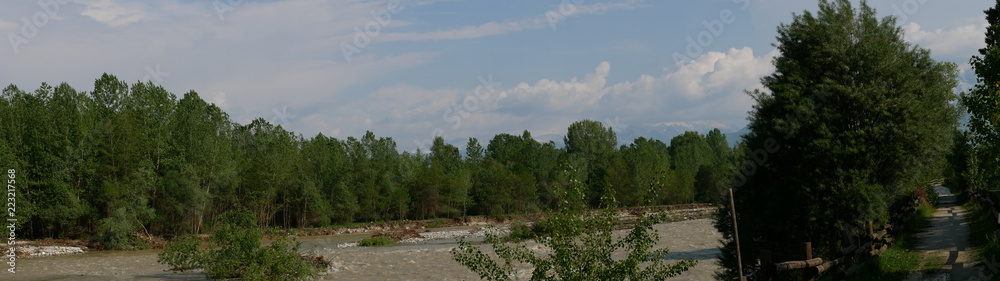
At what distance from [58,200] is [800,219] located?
196 feet

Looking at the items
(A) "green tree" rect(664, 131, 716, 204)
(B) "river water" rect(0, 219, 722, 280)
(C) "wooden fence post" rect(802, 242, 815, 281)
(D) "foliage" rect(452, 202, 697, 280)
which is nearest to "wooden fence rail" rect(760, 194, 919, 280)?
(C) "wooden fence post" rect(802, 242, 815, 281)

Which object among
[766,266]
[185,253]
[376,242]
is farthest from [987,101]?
[376,242]

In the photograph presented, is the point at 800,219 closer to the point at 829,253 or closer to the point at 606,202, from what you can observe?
the point at 829,253

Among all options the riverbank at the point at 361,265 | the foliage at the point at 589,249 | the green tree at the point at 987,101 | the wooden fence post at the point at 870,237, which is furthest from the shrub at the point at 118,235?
the green tree at the point at 987,101

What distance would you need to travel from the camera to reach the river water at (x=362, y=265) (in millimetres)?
29859

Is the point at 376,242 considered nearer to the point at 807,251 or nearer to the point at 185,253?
the point at 185,253

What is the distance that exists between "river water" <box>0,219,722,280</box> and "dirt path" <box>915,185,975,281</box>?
7.42 m

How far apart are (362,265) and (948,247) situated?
26.1m

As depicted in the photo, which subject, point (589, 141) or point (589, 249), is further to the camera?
point (589, 141)

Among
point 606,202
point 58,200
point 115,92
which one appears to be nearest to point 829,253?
point 606,202

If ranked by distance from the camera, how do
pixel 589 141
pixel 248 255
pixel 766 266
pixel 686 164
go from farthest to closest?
pixel 686 164 < pixel 589 141 < pixel 248 255 < pixel 766 266

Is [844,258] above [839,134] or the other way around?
the other way around

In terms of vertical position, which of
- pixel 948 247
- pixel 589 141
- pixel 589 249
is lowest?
pixel 948 247

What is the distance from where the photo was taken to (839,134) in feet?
49.4
